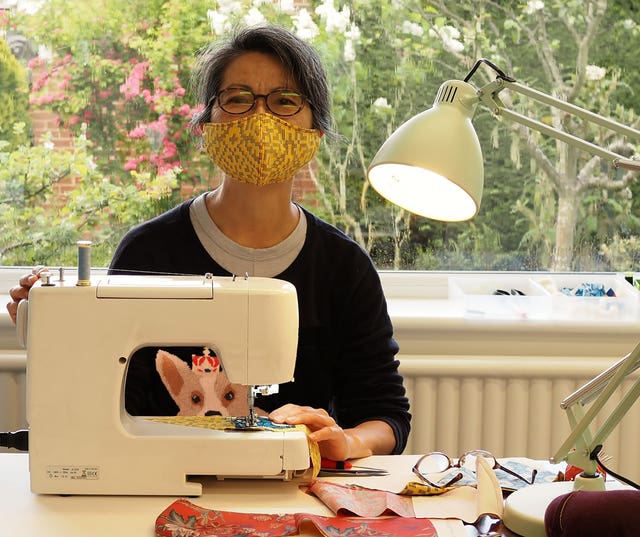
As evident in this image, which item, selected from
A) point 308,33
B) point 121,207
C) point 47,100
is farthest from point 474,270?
point 47,100

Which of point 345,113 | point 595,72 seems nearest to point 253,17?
point 345,113

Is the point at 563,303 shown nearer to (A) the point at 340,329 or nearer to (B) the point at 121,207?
(A) the point at 340,329

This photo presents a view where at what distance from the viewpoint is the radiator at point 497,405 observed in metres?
2.50

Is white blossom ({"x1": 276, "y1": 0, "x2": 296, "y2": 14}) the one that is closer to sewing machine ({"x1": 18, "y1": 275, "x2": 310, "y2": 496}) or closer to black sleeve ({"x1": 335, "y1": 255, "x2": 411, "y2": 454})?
black sleeve ({"x1": 335, "y1": 255, "x2": 411, "y2": 454})

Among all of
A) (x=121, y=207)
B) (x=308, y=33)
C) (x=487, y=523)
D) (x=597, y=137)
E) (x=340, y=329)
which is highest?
(x=308, y=33)

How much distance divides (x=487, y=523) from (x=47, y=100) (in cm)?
193

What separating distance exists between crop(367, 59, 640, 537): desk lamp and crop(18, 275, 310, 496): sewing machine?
0.96 ft

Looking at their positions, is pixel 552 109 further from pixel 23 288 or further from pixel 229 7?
pixel 23 288

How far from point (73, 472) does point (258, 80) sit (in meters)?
0.87

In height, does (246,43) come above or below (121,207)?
above

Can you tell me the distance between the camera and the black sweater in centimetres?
190

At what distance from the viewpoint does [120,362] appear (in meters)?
1.38

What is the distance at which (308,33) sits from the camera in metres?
2.76

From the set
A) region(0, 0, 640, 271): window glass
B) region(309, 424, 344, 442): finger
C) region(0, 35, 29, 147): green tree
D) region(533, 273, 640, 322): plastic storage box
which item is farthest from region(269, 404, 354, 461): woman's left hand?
region(0, 35, 29, 147): green tree
